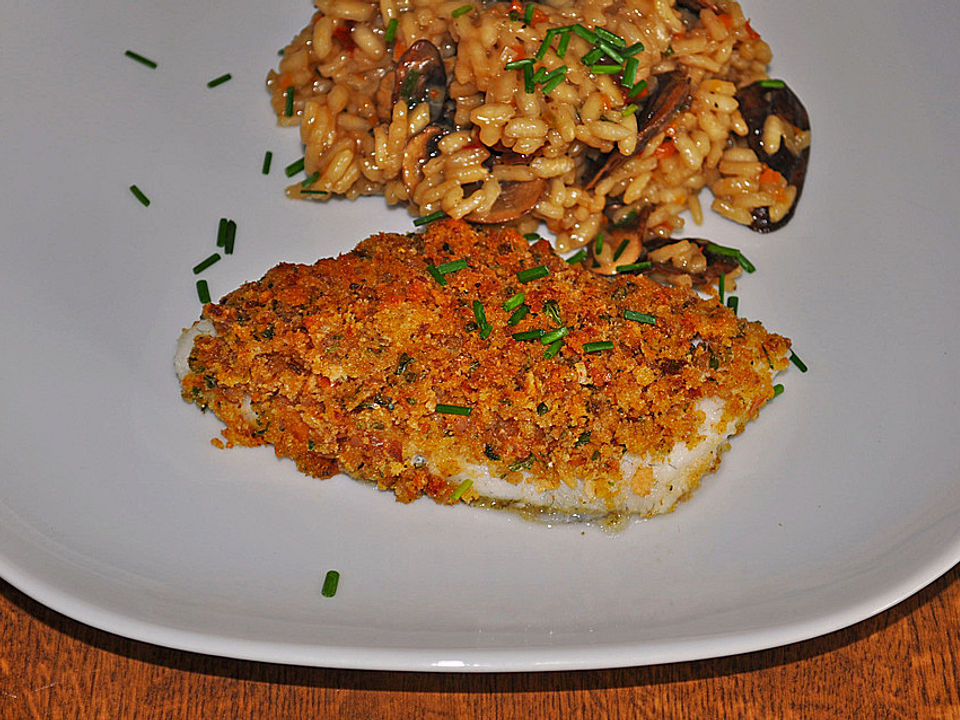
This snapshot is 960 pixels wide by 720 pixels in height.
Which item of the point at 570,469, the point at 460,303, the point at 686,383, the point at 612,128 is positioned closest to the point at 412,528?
the point at 570,469

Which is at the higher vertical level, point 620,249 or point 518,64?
point 518,64

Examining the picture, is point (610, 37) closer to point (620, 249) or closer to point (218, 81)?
point (620, 249)

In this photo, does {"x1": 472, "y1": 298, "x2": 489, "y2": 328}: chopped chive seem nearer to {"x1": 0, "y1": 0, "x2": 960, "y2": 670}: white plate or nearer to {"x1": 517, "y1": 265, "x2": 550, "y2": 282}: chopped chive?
{"x1": 517, "y1": 265, "x2": 550, "y2": 282}: chopped chive

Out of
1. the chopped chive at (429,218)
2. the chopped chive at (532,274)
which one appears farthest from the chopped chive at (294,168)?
the chopped chive at (532,274)

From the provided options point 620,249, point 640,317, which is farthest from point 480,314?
point 620,249

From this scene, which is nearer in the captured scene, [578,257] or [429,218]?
[429,218]

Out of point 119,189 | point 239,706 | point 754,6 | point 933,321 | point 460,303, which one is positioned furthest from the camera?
point 754,6

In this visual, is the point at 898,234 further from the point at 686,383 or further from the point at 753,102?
the point at 686,383
